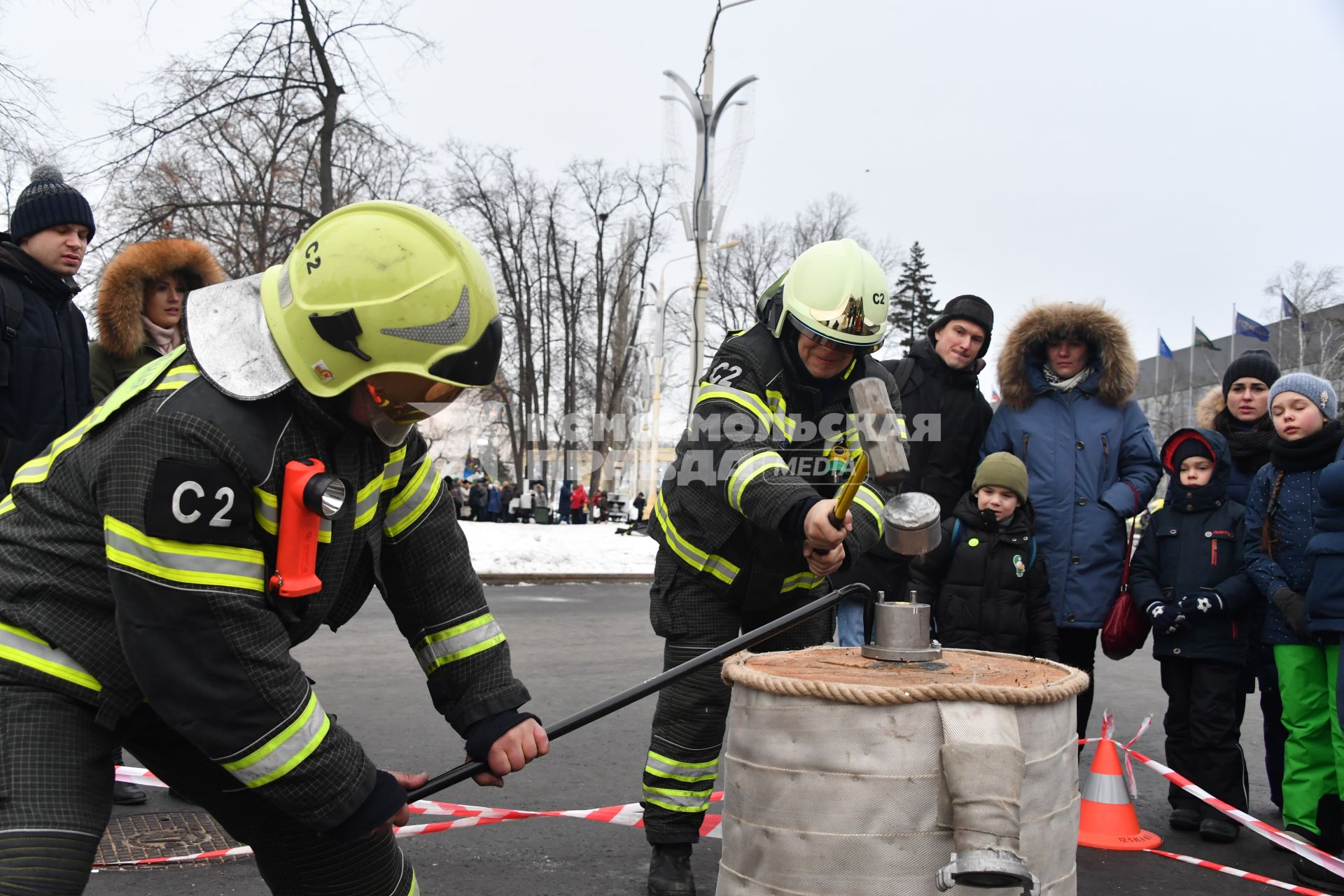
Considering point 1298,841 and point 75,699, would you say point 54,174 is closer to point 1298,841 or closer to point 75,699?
point 75,699

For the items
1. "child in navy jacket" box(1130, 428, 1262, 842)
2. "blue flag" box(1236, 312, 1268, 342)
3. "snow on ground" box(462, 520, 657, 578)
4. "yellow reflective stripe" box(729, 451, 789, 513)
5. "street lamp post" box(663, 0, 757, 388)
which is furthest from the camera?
"blue flag" box(1236, 312, 1268, 342)

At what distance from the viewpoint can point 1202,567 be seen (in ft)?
17.3

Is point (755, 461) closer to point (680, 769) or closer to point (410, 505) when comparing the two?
point (680, 769)

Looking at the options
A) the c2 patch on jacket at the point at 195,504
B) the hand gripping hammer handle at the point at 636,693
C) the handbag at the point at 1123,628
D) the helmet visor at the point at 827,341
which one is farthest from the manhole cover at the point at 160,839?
the handbag at the point at 1123,628

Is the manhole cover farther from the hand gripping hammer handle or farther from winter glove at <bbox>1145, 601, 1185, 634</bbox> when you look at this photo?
winter glove at <bbox>1145, 601, 1185, 634</bbox>

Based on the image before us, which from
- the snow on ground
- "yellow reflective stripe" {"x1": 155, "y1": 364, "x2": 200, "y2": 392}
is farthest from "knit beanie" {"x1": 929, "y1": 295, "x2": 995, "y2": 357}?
the snow on ground

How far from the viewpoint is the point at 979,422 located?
5578 mm

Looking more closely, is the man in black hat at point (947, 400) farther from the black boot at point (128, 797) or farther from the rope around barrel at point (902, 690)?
the black boot at point (128, 797)

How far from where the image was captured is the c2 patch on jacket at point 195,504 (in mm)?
2041

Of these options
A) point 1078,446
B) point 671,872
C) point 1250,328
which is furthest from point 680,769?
point 1250,328

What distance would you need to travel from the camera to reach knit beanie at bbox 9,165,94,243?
4.61 meters

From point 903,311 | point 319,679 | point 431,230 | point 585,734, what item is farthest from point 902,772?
point 903,311

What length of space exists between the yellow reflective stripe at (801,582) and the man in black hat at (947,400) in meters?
1.40

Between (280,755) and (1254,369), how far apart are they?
4.99 meters
